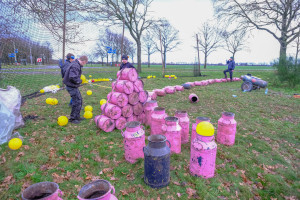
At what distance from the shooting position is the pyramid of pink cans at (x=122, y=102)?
4980 mm

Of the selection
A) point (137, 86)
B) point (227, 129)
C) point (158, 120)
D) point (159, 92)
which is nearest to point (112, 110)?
point (137, 86)

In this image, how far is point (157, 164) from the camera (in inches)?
115

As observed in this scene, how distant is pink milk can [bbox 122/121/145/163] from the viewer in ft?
11.9

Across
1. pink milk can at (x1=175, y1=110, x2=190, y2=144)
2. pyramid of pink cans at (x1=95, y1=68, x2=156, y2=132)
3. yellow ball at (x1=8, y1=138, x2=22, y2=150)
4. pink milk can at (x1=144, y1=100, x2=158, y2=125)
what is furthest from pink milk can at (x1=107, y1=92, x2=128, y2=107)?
yellow ball at (x1=8, y1=138, x2=22, y2=150)

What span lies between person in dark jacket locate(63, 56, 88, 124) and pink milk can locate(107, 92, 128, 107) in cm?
130

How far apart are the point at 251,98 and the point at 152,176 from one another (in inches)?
358

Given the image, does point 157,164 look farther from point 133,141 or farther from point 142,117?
point 142,117

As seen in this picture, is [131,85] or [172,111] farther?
[172,111]

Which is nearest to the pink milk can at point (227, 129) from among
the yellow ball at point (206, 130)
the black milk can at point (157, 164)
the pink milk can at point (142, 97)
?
the yellow ball at point (206, 130)

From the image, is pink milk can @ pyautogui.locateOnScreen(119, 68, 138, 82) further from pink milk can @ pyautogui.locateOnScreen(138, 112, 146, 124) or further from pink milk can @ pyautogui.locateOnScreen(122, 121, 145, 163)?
pink milk can @ pyautogui.locateOnScreen(122, 121, 145, 163)

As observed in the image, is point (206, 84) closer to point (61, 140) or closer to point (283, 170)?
point (283, 170)

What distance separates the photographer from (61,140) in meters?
4.61

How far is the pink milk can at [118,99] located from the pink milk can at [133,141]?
1390 mm

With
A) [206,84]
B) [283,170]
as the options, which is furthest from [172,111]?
[206,84]
